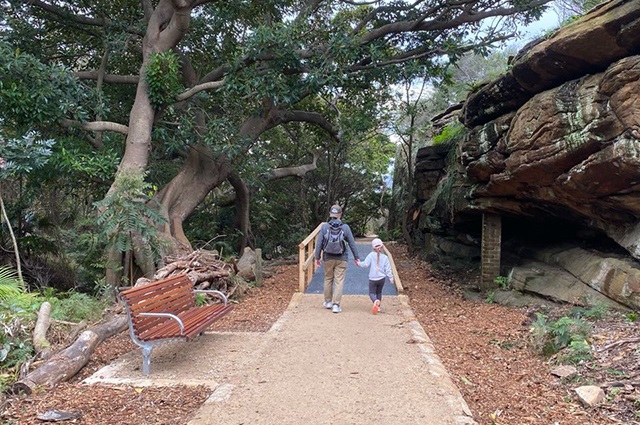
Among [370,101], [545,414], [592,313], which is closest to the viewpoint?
[545,414]

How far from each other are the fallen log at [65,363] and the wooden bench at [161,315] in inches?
28.1

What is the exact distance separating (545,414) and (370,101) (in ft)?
32.1

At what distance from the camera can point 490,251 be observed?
9578mm

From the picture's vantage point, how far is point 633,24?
5.45 metres

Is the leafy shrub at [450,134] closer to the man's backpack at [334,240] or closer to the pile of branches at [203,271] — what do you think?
the man's backpack at [334,240]

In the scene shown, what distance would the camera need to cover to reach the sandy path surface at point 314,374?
3.57 m

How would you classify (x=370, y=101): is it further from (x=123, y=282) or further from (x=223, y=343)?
(x=223, y=343)

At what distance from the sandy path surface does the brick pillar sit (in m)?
3.65

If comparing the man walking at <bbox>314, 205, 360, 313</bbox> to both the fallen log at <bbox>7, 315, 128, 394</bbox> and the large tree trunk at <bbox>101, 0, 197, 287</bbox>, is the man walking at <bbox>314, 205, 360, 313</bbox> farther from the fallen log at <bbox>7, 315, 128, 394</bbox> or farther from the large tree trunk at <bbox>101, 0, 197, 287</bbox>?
the large tree trunk at <bbox>101, 0, 197, 287</bbox>

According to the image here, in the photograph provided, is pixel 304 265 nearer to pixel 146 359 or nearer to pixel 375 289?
pixel 375 289

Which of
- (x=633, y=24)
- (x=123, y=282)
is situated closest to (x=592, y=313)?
(x=633, y=24)

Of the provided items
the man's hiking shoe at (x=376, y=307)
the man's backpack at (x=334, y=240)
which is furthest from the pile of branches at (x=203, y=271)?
the man's hiking shoe at (x=376, y=307)

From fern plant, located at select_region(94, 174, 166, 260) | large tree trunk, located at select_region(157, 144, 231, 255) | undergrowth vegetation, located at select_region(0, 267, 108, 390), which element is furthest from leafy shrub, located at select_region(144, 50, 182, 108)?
undergrowth vegetation, located at select_region(0, 267, 108, 390)

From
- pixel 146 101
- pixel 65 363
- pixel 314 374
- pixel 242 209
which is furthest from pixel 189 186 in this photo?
pixel 314 374
